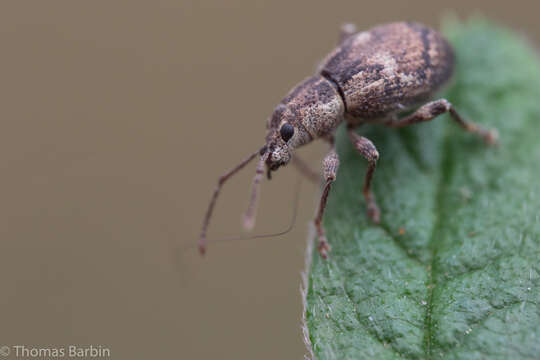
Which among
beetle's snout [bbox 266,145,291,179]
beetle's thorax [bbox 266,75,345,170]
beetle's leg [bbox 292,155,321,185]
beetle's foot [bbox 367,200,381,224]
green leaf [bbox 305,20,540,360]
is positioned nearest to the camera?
green leaf [bbox 305,20,540,360]

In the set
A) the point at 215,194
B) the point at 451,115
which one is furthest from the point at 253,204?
the point at 451,115

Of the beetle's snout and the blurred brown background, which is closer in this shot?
the beetle's snout

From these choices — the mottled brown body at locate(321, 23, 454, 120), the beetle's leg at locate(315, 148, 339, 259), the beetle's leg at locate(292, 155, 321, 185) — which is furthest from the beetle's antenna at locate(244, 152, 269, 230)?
the beetle's leg at locate(292, 155, 321, 185)

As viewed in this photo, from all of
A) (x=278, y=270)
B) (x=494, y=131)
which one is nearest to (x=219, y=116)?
(x=278, y=270)

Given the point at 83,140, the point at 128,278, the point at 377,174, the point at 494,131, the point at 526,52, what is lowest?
the point at 128,278

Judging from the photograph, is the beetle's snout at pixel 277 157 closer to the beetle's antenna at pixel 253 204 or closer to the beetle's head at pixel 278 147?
the beetle's head at pixel 278 147

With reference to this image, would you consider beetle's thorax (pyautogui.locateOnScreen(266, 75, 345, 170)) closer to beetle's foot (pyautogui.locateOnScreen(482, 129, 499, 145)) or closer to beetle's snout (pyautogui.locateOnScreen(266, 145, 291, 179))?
beetle's snout (pyautogui.locateOnScreen(266, 145, 291, 179))

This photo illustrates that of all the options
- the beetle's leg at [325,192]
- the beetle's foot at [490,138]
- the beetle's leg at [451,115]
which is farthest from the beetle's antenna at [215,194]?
the beetle's foot at [490,138]

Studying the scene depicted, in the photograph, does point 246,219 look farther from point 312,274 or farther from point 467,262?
point 467,262
